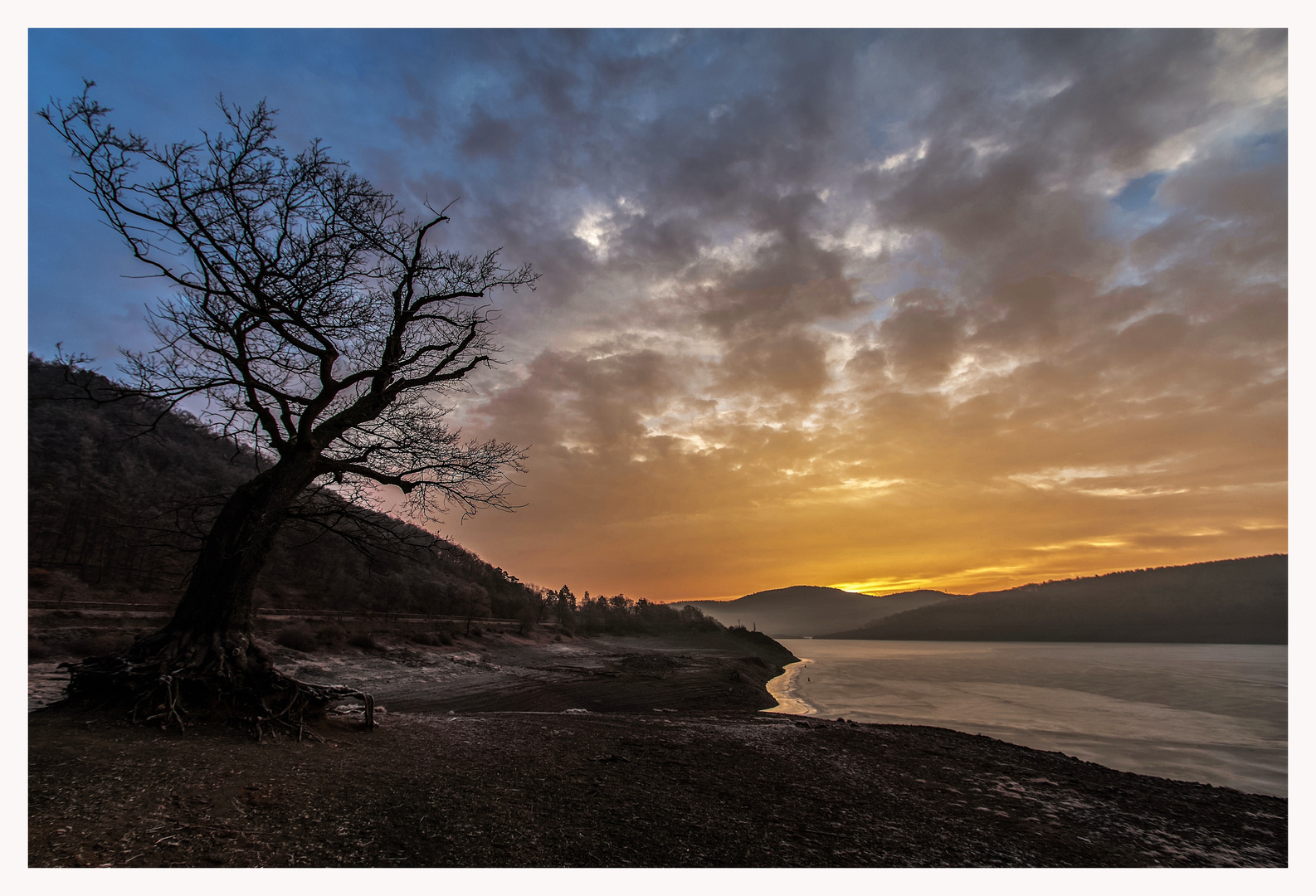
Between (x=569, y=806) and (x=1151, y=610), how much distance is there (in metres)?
221

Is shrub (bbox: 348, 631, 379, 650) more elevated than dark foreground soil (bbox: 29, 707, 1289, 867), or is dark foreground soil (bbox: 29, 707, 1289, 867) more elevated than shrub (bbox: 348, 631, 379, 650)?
dark foreground soil (bbox: 29, 707, 1289, 867)

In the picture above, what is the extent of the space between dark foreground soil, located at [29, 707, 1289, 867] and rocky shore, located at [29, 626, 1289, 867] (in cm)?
3

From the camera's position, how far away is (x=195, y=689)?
753 cm

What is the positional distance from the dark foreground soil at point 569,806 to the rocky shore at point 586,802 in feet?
0.08

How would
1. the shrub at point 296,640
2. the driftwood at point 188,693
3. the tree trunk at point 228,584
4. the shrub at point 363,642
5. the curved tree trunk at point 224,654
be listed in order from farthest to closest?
1. the shrub at point 363,642
2. the shrub at point 296,640
3. the tree trunk at point 228,584
4. the curved tree trunk at point 224,654
5. the driftwood at point 188,693

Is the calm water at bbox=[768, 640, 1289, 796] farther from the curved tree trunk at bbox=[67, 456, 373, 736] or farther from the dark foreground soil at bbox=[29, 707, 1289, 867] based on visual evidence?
the curved tree trunk at bbox=[67, 456, 373, 736]

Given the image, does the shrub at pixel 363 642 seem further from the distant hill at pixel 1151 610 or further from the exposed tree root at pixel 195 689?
the distant hill at pixel 1151 610

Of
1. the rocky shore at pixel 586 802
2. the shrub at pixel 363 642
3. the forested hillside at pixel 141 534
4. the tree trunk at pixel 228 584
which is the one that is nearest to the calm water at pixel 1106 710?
the rocky shore at pixel 586 802

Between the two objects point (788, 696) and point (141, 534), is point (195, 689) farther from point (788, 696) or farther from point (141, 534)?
point (141, 534)

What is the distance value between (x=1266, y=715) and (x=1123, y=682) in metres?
15.2

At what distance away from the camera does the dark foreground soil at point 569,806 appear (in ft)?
14.5

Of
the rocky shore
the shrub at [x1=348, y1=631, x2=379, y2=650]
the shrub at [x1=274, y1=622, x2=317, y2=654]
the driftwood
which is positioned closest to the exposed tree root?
the driftwood

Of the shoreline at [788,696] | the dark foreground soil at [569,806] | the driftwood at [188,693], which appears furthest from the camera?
the shoreline at [788,696]

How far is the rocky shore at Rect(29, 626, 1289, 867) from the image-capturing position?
445 centimetres
